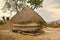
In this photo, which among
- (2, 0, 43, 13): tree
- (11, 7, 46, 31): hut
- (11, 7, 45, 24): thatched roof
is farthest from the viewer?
(2, 0, 43, 13): tree

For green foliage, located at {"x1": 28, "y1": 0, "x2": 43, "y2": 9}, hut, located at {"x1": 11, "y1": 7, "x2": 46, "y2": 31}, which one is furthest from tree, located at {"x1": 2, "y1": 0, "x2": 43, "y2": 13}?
hut, located at {"x1": 11, "y1": 7, "x2": 46, "y2": 31}

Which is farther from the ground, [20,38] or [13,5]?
[13,5]

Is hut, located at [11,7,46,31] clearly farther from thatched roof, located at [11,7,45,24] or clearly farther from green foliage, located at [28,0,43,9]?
green foliage, located at [28,0,43,9]

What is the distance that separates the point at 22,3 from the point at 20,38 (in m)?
22.2

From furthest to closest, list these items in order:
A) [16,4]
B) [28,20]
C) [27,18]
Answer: [16,4]
[27,18]
[28,20]

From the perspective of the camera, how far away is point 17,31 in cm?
2083

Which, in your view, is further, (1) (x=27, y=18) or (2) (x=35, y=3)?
(2) (x=35, y=3)

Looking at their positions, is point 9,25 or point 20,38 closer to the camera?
point 20,38

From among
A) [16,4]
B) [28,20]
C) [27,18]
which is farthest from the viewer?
[16,4]

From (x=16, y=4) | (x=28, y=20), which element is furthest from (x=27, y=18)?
(x=16, y=4)

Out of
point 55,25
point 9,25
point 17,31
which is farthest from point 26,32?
point 55,25

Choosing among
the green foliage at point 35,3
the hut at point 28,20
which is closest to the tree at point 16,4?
the green foliage at point 35,3

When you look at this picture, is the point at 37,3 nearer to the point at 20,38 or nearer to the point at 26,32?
the point at 26,32

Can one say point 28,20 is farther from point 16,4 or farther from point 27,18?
point 16,4
